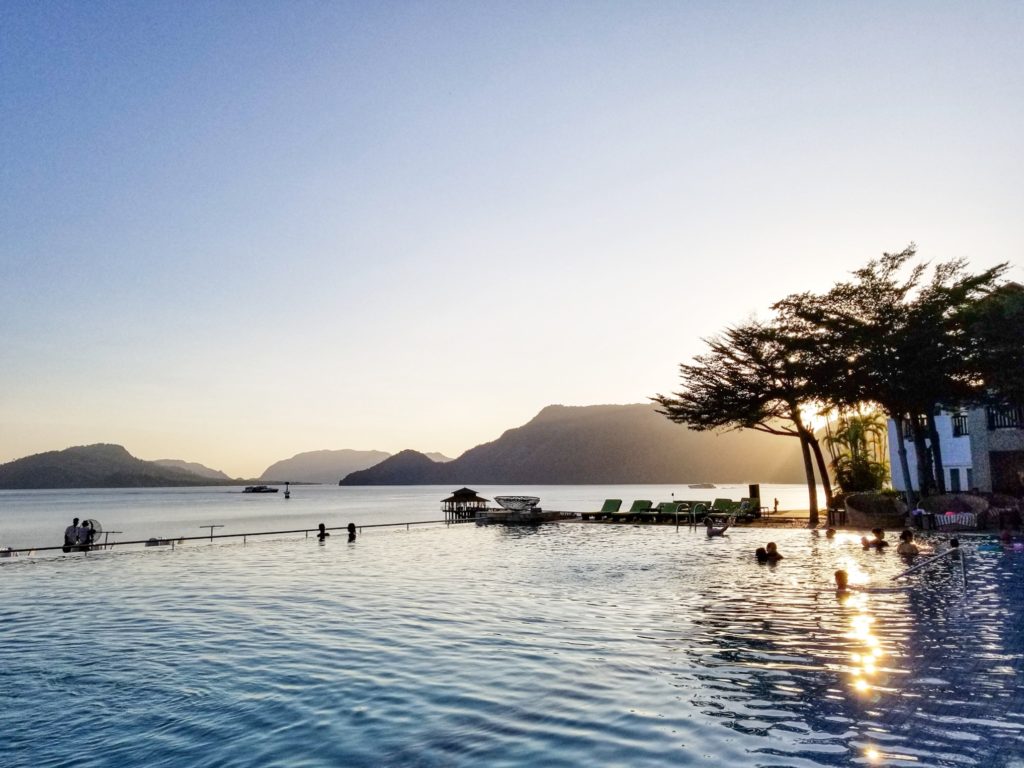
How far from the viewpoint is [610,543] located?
132 ft

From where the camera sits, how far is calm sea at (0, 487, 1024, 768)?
9359 millimetres

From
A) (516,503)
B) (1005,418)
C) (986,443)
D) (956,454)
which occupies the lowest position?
(516,503)

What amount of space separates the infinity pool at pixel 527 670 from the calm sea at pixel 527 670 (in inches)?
2.2

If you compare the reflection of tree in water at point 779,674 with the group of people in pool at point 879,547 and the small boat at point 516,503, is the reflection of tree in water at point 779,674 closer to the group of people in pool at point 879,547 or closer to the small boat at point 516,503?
the group of people in pool at point 879,547

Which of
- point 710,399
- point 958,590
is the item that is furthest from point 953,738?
point 710,399

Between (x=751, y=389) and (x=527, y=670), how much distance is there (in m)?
41.3

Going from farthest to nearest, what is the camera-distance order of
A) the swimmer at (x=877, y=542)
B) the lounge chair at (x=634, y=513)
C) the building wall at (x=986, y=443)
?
the lounge chair at (x=634, y=513) < the building wall at (x=986, y=443) < the swimmer at (x=877, y=542)

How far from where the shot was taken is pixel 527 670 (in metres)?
13.0

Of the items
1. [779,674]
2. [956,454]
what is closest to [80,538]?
[779,674]

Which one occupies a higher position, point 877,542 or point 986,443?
point 986,443

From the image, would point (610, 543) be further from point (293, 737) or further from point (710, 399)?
point (293, 737)

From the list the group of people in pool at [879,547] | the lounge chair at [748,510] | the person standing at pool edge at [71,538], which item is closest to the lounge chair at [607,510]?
the lounge chair at [748,510]

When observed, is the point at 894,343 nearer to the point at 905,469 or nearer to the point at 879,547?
the point at 905,469

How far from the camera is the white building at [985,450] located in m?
47.7
